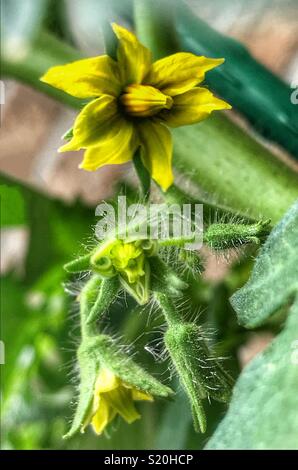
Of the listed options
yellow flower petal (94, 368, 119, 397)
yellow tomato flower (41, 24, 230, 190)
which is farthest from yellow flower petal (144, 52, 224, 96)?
yellow flower petal (94, 368, 119, 397)

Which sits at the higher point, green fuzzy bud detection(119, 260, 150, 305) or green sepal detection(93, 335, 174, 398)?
green fuzzy bud detection(119, 260, 150, 305)

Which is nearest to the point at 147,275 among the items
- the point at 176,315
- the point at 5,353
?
the point at 176,315

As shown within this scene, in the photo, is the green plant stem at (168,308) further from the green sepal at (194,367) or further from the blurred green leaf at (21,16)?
the blurred green leaf at (21,16)

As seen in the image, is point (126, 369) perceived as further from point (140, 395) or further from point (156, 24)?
point (156, 24)

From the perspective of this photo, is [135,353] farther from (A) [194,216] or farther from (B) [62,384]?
(B) [62,384]

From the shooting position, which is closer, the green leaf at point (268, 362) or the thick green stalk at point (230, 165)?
the green leaf at point (268, 362)

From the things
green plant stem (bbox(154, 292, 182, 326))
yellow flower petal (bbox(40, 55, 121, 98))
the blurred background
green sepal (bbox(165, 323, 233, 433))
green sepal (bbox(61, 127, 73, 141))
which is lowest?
the blurred background

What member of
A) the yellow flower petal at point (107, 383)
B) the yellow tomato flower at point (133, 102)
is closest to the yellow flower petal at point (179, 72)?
the yellow tomato flower at point (133, 102)

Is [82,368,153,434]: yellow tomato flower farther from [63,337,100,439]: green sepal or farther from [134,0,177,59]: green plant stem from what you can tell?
[134,0,177,59]: green plant stem
